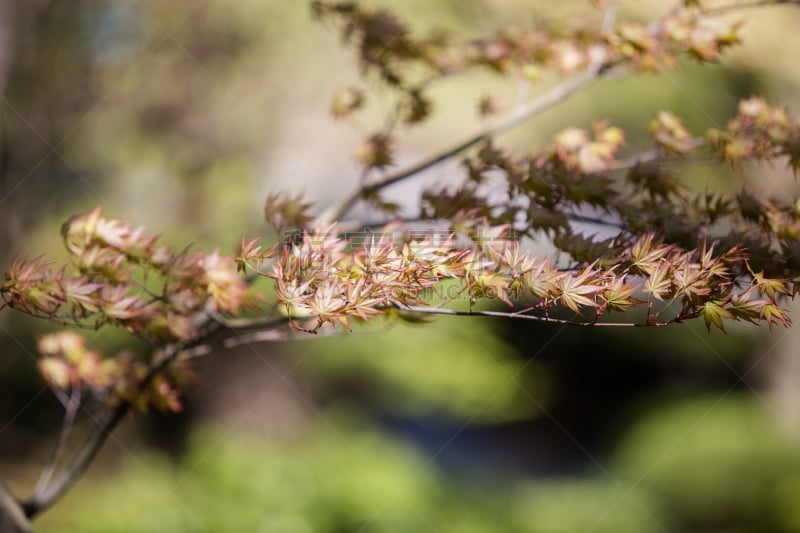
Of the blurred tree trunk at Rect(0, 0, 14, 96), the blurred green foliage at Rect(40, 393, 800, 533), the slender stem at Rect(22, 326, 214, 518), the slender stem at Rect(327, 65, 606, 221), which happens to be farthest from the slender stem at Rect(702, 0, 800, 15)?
the blurred tree trunk at Rect(0, 0, 14, 96)

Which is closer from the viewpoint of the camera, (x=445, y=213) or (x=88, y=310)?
(x=88, y=310)

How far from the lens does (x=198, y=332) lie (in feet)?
4.40

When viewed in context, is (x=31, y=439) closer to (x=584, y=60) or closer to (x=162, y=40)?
(x=162, y=40)

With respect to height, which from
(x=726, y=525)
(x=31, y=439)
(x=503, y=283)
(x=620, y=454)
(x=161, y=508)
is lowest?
(x=620, y=454)

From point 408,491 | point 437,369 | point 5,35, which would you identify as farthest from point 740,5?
point 5,35

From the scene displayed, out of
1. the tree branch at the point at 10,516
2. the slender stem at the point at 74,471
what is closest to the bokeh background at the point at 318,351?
the slender stem at the point at 74,471

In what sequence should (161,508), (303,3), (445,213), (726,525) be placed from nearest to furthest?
(445,213)
(161,508)
(726,525)
(303,3)

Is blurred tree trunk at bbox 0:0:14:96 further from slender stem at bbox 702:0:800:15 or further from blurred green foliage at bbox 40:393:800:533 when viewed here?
slender stem at bbox 702:0:800:15

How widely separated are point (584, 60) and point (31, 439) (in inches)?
163

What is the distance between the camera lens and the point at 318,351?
4066 millimetres

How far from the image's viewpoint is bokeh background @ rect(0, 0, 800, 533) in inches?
112

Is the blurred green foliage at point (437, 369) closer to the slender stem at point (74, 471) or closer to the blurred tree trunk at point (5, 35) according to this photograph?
the blurred tree trunk at point (5, 35)

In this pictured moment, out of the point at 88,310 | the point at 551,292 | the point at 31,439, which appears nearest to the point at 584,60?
the point at 551,292

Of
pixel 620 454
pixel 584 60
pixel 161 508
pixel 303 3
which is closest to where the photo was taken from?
pixel 584 60
